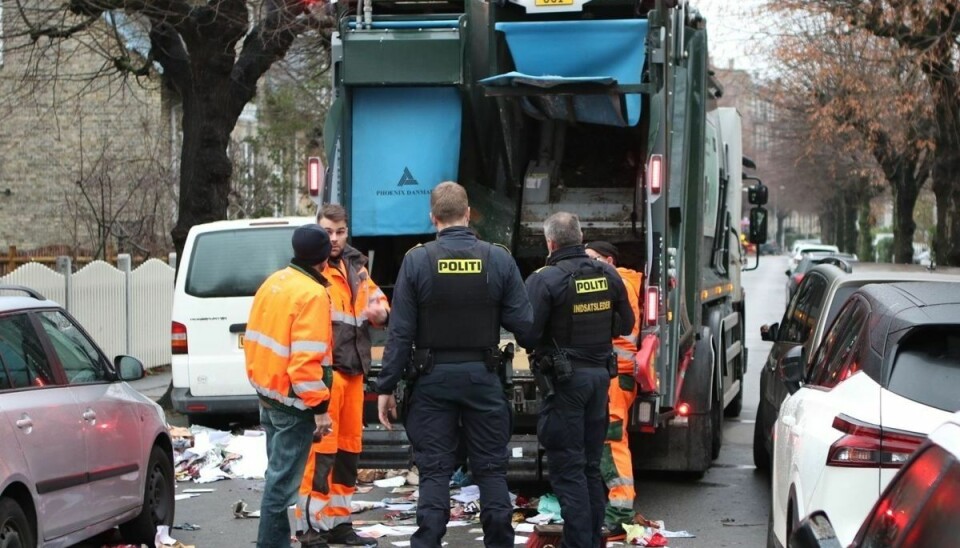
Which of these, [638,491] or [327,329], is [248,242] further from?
[327,329]

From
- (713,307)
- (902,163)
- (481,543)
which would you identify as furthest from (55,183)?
(481,543)

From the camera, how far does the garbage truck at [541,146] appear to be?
880 cm

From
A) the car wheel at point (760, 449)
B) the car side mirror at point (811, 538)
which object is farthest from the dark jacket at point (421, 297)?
the car wheel at point (760, 449)

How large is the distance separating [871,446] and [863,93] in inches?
796

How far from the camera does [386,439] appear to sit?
8672 mm

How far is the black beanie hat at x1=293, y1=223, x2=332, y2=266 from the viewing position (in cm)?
705

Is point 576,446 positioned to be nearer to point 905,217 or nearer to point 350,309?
point 350,309

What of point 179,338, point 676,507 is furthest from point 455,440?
point 179,338

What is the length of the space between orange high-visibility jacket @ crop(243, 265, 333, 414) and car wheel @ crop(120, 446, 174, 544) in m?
1.41

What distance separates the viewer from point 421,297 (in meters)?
6.60

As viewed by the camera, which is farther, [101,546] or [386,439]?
[386,439]

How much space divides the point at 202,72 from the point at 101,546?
7.99 metres

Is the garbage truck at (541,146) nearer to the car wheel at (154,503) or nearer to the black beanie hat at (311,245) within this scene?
the car wheel at (154,503)

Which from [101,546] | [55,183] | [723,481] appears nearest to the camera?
[101,546]
